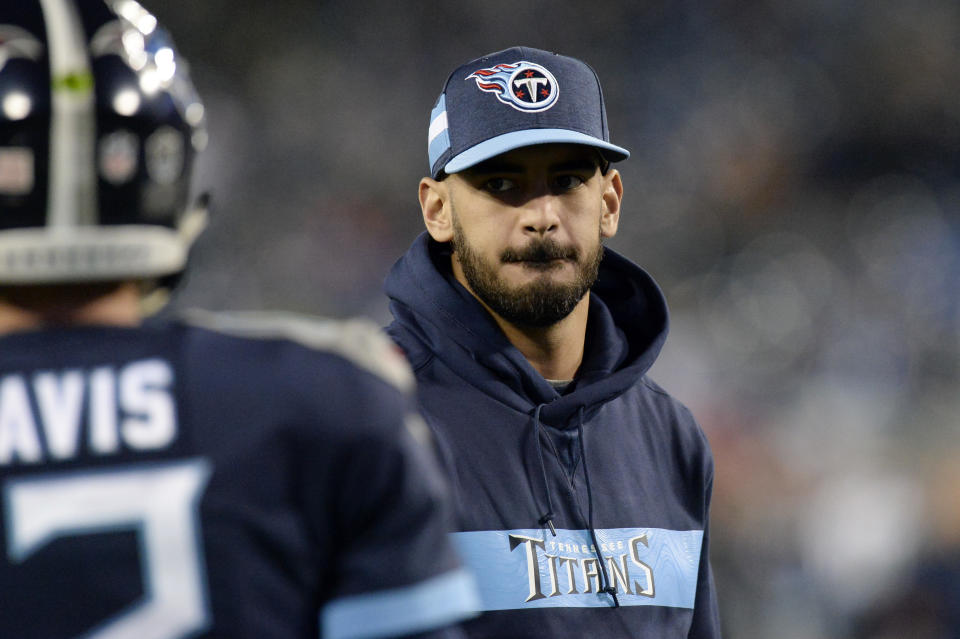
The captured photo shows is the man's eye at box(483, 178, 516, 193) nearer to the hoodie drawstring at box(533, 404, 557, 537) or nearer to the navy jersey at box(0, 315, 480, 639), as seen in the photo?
the hoodie drawstring at box(533, 404, 557, 537)

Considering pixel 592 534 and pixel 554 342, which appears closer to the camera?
pixel 592 534

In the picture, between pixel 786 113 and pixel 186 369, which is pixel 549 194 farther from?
pixel 786 113

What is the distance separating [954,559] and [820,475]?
981mm

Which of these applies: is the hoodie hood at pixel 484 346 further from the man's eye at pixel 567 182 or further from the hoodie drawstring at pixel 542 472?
the man's eye at pixel 567 182

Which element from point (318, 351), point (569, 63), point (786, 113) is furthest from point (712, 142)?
point (318, 351)

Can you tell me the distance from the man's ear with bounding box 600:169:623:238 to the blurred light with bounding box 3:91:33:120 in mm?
1573

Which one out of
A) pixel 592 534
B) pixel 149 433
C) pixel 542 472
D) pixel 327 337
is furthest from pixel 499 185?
pixel 149 433

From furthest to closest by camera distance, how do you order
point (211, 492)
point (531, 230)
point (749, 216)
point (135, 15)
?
1. point (749, 216)
2. point (531, 230)
3. point (135, 15)
4. point (211, 492)

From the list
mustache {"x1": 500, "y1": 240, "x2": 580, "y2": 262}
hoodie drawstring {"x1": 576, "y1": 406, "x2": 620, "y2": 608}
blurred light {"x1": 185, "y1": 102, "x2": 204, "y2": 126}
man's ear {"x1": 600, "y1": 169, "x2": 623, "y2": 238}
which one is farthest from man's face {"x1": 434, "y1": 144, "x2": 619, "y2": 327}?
blurred light {"x1": 185, "y1": 102, "x2": 204, "y2": 126}

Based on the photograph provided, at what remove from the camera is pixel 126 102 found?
1.29 metres

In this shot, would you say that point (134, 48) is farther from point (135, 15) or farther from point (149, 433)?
point (149, 433)

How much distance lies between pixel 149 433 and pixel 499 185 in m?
1.39

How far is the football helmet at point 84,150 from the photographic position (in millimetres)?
1231

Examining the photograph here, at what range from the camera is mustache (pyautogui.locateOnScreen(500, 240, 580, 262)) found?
2.43 metres
